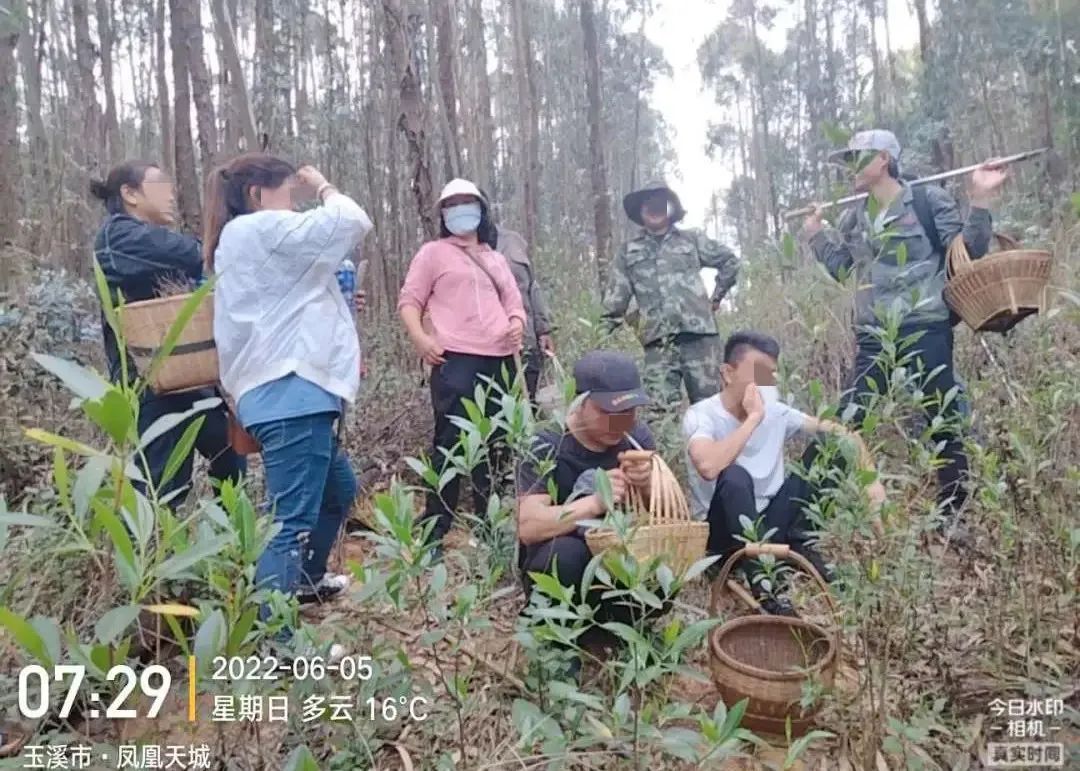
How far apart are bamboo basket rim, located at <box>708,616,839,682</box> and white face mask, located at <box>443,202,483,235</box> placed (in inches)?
65.3

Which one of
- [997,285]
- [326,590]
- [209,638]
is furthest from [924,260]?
[209,638]

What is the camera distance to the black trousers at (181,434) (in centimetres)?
229

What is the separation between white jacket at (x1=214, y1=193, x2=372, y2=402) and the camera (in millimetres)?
2066

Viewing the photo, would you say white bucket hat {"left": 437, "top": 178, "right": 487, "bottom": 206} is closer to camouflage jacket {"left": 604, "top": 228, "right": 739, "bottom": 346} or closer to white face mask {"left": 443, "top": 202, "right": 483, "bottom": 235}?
white face mask {"left": 443, "top": 202, "right": 483, "bottom": 235}

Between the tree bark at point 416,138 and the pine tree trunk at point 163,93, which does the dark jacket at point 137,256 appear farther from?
the pine tree trunk at point 163,93

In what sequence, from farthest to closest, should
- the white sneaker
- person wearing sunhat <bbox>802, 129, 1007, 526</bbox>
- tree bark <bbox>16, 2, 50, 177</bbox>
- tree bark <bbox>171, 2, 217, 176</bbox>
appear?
tree bark <bbox>16, 2, 50, 177</bbox> < tree bark <bbox>171, 2, 217, 176</bbox> < person wearing sunhat <bbox>802, 129, 1007, 526</bbox> < the white sneaker

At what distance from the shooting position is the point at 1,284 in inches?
172

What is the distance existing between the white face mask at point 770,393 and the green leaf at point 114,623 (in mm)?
1945

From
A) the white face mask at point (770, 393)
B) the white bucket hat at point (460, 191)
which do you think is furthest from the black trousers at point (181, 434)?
the white face mask at point (770, 393)

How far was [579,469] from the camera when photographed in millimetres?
2127

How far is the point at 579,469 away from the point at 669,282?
1.74 meters

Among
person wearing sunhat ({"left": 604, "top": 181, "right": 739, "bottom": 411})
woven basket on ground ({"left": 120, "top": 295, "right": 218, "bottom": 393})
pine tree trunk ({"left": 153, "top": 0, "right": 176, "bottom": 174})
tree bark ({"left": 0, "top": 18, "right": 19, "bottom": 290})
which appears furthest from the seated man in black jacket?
pine tree trunk ({"left": 153, "top": 0, "right": 176, "bottom": 174})

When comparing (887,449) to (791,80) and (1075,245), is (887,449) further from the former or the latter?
(791,80)

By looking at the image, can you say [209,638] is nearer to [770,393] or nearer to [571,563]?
[571,563]
